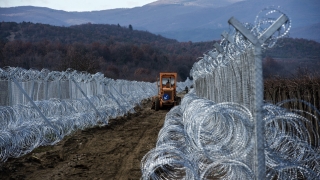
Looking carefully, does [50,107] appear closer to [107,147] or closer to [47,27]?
[107,147]

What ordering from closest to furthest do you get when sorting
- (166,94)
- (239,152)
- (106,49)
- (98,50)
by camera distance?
(239,152) → (166,94) → (98,50) → (106,49)

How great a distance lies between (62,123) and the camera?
1328cm

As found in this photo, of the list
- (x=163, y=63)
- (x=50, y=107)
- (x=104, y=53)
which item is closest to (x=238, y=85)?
(x=50, y=107)

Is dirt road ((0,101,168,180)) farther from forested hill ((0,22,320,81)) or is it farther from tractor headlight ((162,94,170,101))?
forested hill ((0,22,320,81))

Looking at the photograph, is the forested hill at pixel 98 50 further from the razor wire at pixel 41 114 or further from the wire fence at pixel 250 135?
the wire fence at pixel 250 135

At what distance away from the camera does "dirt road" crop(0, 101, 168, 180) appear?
8336mm

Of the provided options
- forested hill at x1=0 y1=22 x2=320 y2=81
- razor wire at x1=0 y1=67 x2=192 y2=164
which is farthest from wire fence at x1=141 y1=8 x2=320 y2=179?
forested hill at x1=0 y1=22 x2=320 y2=81

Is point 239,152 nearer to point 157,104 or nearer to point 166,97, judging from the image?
point 166,97

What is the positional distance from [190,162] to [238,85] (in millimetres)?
2140

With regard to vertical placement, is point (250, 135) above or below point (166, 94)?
above

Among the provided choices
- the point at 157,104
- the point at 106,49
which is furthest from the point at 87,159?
the point at 106,49

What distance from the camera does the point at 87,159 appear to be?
32.7 feet

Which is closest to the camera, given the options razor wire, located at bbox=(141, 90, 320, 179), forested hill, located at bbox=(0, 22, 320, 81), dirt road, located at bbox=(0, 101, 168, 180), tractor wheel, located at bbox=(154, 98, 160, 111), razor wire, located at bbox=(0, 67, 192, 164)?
razor wire, located at bbox=(141, 90, 320, 179)


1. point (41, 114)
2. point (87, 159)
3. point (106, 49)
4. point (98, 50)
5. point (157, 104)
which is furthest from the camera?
point (106, 49)
